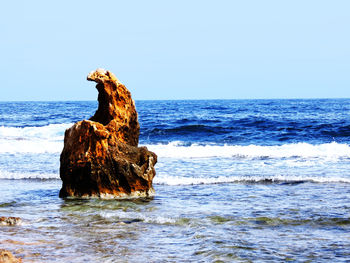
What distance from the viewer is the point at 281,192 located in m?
10.1

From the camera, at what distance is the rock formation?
900 centimetres

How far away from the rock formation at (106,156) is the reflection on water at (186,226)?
1.10ft

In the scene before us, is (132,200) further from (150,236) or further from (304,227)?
(304,227)

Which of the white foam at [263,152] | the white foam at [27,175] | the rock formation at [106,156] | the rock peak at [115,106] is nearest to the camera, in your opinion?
the rock formation at [106,156]

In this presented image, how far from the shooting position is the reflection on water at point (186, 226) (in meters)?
5.70

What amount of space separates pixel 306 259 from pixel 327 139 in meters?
20.3

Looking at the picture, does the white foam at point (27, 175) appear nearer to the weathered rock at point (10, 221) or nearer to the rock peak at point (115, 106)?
the rock peak at point (115, 106)

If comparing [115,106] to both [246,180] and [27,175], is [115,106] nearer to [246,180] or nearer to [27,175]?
[246,180]

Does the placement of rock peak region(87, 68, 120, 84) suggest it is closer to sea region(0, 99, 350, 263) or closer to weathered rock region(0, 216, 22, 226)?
sea region(0, 99, 350, 263)

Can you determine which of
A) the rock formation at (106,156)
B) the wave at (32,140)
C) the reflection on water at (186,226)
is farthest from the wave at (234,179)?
the wave at (32,140)

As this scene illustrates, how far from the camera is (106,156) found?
357 inches

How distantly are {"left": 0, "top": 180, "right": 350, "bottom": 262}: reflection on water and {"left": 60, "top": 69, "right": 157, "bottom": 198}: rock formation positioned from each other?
336 mm

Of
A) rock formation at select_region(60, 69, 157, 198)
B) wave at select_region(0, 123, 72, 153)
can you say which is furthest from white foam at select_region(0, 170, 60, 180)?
wave at select_region(0, 123, 72, 153)

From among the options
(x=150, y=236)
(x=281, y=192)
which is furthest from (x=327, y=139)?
(x=150, y=236)
